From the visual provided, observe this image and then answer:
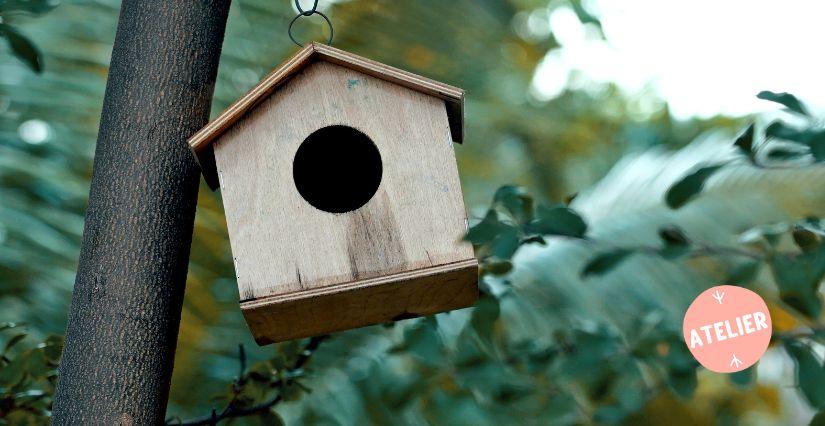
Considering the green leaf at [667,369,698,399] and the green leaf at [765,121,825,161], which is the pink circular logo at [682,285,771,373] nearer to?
the green leaf at [667,369,698,399]

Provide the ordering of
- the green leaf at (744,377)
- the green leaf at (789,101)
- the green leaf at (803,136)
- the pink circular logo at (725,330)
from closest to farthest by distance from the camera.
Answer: the green leaf at (803,136) → the green leaf at (789,101) → the green leaf at (744,377) → the pink circular logo at (725,330)

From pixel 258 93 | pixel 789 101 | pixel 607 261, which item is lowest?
pixel 607 261

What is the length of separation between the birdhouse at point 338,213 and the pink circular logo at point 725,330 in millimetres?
491

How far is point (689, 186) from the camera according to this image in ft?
3.31

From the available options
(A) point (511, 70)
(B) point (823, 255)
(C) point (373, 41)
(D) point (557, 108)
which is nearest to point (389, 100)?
(B) point (823, 255)

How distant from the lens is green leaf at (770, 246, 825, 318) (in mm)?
953

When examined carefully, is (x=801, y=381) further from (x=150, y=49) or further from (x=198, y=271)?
(x=198, y=271)

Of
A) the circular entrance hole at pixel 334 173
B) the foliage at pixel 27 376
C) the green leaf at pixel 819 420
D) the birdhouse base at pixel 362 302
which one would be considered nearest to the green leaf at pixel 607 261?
the birdhouse base at pixel 362 302

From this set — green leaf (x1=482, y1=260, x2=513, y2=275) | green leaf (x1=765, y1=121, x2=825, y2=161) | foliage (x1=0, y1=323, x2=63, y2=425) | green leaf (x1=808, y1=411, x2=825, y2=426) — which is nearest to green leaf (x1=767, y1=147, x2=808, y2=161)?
green leaf (x1=765, y1=121, x2=825, y2=161)

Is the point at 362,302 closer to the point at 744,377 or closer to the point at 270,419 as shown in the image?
the point at 270,419

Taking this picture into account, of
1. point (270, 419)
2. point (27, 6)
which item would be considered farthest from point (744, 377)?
point (27, 6)

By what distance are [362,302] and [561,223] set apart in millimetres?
270

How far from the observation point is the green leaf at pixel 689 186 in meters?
0.99

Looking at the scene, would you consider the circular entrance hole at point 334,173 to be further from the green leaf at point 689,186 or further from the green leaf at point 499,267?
the green leaf at point 689,186
